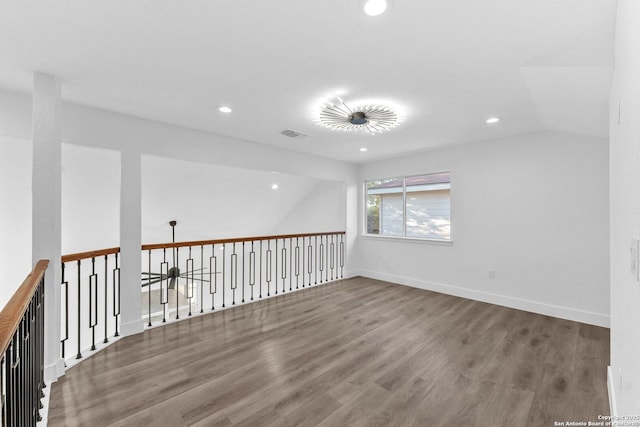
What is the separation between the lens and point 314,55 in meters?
1.97

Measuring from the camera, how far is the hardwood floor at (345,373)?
1833 mm

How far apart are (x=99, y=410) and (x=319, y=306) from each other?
8.39 feet

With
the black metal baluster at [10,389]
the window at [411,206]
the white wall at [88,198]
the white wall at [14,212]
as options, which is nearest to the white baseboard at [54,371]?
the black metal baluster at [10,389]

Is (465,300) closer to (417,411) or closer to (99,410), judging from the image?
(417,411)

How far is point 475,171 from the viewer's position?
4.32 m

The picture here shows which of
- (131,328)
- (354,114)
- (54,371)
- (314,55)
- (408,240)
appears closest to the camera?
(314,55)

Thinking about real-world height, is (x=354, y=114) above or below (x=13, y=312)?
above

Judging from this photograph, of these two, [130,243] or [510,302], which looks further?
[510,302]

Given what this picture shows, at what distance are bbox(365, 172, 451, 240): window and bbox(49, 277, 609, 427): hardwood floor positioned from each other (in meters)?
1.72

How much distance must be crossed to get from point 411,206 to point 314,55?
12.4 feet

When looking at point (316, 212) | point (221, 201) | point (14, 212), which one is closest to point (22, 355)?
point (14, 212)

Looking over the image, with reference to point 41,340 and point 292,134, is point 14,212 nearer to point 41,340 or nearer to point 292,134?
point 41,340

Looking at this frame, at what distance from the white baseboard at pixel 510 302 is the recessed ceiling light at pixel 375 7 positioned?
405 centimetres

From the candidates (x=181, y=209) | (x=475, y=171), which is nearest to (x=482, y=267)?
(x=475, y=171)
